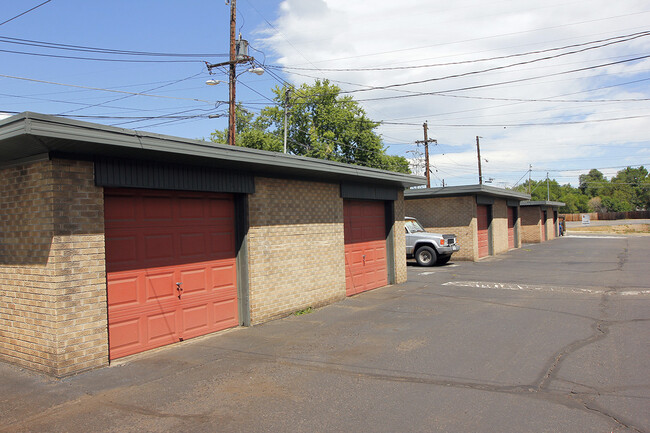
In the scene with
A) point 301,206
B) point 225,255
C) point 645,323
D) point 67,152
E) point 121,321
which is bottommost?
point 645,323

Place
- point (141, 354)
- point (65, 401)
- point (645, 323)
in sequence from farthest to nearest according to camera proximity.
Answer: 1. point (645, 323)
2. point (141, 354)
3. point (65, 401)

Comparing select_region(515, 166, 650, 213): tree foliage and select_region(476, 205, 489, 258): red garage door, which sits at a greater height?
select_region(515, 166, 650, 213): tree foliage

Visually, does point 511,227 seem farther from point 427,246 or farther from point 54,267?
point 54,267

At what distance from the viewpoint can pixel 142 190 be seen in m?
7.26

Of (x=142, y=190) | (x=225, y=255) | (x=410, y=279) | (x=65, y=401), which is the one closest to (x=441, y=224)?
(x=410, y=279)

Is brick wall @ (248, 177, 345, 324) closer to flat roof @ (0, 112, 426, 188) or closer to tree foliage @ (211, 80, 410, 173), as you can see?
→ flat roof @ (0, 112, 426, 188)

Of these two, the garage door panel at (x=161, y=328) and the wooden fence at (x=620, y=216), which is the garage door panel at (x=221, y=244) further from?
the wooden fence at (x=620, y=216)

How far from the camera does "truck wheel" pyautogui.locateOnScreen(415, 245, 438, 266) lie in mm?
19531

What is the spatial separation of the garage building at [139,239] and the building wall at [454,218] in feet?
40.3

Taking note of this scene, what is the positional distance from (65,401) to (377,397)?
3.47 metres

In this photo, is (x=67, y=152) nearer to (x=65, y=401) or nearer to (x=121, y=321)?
(x=121, y=321)

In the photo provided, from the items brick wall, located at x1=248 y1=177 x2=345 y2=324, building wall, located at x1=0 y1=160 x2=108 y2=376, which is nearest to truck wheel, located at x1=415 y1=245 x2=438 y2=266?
brick wall, located at x1=248 y1=177 x2=345 y2=324

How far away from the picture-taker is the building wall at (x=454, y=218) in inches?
853

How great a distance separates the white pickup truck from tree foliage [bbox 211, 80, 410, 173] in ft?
77.8
